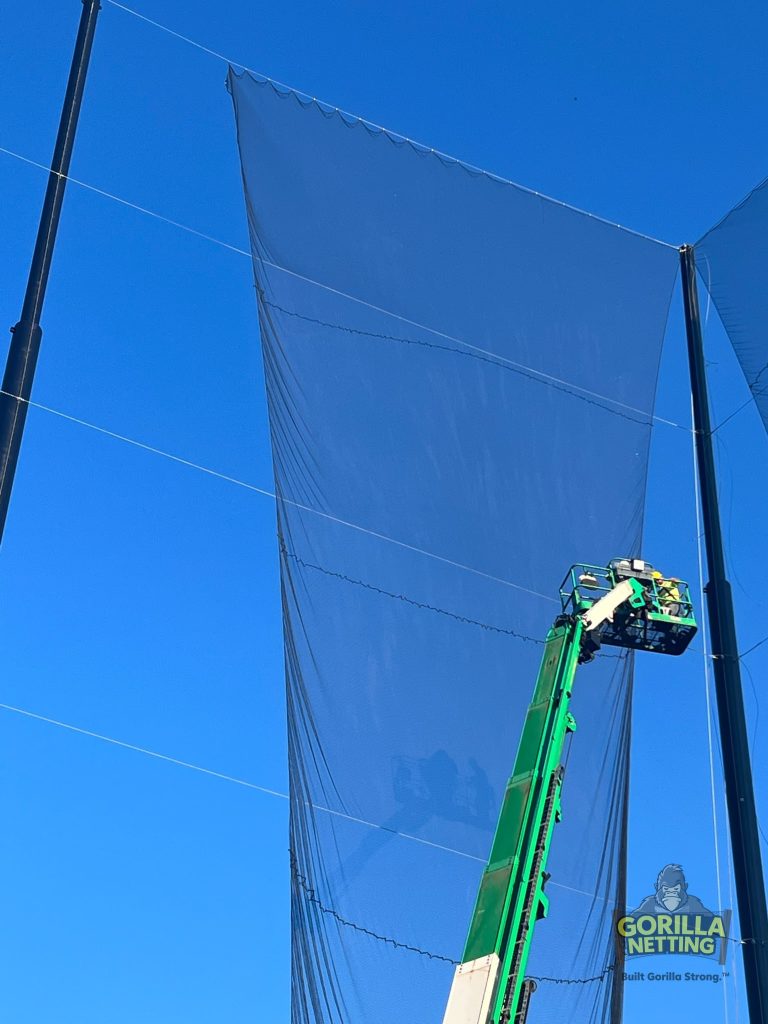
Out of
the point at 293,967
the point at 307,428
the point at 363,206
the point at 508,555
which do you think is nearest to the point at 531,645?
the point at 508,555

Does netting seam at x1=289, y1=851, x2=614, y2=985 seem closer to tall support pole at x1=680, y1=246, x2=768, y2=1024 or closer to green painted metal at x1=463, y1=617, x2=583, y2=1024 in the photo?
green painted metal at x1=463, y1=617, x2=583, y2=1024

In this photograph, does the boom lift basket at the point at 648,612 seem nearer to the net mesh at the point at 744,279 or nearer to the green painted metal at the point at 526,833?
the green painted metal at the point at 526,833

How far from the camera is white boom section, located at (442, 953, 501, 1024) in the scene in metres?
6.33

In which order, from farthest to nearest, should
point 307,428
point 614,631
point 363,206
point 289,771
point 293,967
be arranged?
point 363,206
point 307,428
point 614,631
point 289,771
point 293,967

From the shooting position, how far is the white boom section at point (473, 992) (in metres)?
6.33

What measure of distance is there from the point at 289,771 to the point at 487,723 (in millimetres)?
1202

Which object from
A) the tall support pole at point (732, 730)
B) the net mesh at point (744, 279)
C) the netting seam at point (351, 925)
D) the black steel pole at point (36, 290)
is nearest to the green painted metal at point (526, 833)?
the netting seam at point (351, 925)

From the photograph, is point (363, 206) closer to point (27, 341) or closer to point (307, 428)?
point (307, 428)

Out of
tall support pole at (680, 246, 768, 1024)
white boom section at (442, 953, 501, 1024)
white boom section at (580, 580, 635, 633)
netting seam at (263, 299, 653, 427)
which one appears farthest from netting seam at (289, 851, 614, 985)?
netting seam at (263, 299, 653, 427)

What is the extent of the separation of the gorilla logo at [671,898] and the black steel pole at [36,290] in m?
4.67

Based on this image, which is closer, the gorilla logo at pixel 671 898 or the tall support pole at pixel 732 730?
A: the tall support pole at pixel 732 730

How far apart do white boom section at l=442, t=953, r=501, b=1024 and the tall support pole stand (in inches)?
90.1

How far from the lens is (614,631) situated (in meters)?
8.10

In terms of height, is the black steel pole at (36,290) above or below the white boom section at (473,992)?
above
